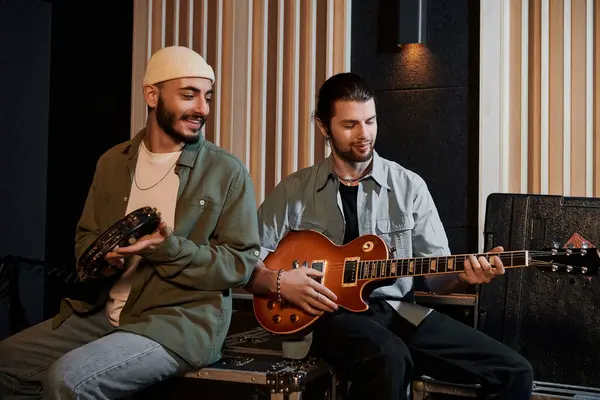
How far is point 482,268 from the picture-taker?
2.88 metres

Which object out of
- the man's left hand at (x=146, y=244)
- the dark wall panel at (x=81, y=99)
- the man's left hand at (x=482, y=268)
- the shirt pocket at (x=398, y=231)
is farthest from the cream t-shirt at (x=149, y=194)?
the dark wall panel at (x=81, y=99)

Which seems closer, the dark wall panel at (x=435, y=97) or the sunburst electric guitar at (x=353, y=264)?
the sunburst electric guitar at (x=353, y=264)

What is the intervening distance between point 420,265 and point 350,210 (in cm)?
54

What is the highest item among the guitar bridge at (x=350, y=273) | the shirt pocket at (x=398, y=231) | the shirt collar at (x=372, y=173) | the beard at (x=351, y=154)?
the beard at (x=351, y=154)

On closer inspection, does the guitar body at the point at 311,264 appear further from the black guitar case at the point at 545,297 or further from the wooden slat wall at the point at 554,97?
the wooden slat wall at the point at 554,97

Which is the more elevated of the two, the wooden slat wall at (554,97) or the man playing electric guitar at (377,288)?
the wooden slat wall at (554,97)

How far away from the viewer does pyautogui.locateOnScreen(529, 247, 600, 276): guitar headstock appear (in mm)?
2795

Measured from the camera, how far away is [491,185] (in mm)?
3742

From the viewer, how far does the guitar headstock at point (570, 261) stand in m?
2.79

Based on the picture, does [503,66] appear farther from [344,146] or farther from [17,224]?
[17,224]

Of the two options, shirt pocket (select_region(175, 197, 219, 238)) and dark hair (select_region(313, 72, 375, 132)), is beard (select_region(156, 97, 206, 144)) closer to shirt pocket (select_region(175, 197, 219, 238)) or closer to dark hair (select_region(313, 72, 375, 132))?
shirt pocket (select_region(175, 197, 219, 238))

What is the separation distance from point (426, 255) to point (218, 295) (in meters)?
0.96

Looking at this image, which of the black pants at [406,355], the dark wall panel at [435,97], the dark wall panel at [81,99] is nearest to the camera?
the black pants at [406,355]

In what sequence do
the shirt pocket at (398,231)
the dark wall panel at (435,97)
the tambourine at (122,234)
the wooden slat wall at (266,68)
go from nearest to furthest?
1. the tambourine at (122,234)
2. the shirt pocket at (398,231)
3. the dark wall panel at (435,97)
4. the wooden slat wall at (266,68)
